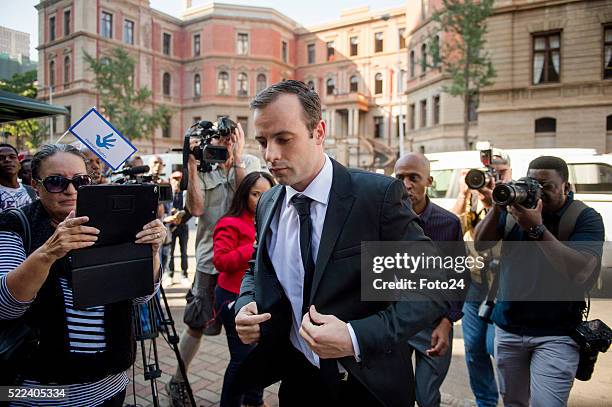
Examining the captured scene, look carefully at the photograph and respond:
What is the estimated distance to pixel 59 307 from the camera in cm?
184

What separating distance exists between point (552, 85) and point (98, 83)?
95.0 ft

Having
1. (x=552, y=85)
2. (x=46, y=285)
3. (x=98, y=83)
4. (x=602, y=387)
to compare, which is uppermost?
(x=98, y=83)

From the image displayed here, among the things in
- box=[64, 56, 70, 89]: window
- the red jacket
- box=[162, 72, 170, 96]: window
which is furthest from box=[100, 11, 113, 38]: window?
the red jacket

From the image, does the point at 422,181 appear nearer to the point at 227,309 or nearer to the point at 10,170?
the point at 227,309

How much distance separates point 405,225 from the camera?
4.89 ft

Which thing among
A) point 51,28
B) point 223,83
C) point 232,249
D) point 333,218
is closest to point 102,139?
point 232,249

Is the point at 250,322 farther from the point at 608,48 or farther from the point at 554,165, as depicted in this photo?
the point at 608,48

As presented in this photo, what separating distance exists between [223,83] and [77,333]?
42.4m

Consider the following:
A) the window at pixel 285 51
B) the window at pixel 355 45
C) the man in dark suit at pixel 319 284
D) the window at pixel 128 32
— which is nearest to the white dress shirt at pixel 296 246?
the man in dark suit at pixel 319 284

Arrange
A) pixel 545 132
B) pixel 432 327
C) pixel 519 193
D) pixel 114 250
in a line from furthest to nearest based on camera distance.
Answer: pixel 545 132, pixel 432 327, pixel 519 193, pixel 114 250

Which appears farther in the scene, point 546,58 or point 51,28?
point 51,28

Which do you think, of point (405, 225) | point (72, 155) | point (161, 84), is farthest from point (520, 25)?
point (161, 84)

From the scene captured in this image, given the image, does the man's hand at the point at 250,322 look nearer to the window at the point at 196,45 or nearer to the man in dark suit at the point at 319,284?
the man in dark suit at the point at 319,284

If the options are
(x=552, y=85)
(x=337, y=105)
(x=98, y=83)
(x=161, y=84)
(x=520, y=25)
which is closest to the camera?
(x=552, y=85)
